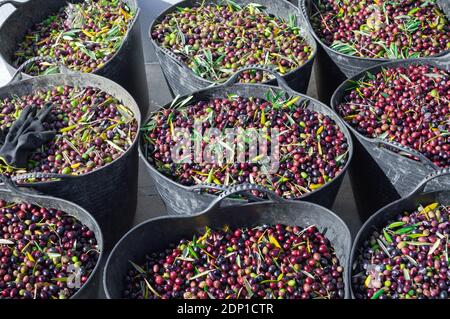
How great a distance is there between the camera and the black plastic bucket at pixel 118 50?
3.30m

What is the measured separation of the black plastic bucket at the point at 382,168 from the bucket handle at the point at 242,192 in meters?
0.58

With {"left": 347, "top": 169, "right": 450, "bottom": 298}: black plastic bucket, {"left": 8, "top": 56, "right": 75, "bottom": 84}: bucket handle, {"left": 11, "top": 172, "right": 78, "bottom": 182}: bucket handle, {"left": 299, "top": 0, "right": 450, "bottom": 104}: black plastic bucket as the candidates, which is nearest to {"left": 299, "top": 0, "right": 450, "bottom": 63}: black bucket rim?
{"left": 299, "top": 0, "right": 450, "bottom": 104}: black plastic bucket

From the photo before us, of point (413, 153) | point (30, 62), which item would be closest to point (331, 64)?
point (413, 153)

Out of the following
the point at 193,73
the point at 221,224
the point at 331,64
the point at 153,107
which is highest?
the point at 193,73

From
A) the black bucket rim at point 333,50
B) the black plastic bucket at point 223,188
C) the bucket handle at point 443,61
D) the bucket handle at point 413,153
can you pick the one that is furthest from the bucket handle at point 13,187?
the bucket handle at point 443,61

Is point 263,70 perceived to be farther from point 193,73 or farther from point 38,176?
point 38,176

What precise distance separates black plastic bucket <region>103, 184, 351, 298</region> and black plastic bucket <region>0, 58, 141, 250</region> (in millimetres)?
441

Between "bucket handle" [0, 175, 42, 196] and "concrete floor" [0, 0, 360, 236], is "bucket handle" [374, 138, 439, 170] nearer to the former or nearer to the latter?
"concrete floor" [0, 0, 360, 236]

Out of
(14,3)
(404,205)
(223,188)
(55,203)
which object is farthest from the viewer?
(14,3)

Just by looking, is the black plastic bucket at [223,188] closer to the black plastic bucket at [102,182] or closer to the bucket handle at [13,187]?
the black plastic bucket at [102,182]

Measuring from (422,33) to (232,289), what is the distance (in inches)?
80.6

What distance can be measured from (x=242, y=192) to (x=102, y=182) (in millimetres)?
730

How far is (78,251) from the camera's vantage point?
2.34 meters

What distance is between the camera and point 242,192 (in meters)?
2.33
